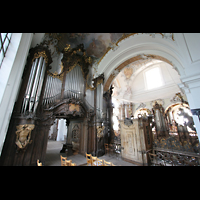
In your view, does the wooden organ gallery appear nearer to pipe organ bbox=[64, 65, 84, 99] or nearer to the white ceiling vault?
pipe organ bbox=[64, 65, 84, 99]

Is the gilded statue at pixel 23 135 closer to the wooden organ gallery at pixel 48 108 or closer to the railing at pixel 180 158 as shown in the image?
the wooden organ gallery at pixel 48 108

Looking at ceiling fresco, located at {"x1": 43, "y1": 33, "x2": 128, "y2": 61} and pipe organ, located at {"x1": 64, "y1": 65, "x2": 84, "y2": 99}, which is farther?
ceiling fresco, located at {"x1": 43, "y1": 33, "x2": 128, "y2": 61}

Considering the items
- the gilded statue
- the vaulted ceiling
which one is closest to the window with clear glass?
the gilded statue

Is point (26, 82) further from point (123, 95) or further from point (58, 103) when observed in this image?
point (123, 95)

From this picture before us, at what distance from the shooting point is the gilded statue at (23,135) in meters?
3.43

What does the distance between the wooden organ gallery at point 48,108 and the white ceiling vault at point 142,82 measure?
773 centimetres

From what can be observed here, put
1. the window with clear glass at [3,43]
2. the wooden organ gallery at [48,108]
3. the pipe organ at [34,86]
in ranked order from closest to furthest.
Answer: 1. the window with clear glass at [3,43]
2. the wooden organ gallery at [48,108]
3. the pipe organ at [34,86]

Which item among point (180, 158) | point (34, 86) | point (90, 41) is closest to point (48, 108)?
point (34, 86)

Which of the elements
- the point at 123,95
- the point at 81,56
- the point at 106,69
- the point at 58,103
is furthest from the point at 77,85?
the point at 123,95

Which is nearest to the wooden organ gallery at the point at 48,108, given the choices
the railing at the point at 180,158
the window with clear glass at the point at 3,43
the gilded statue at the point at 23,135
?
the gilded statue at the point at 23,135

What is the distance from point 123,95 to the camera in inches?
556

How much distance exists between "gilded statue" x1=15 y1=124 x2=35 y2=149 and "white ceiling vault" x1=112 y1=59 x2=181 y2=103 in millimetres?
11784

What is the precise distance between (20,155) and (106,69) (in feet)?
23.5

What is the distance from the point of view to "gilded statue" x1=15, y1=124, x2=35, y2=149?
343cm
